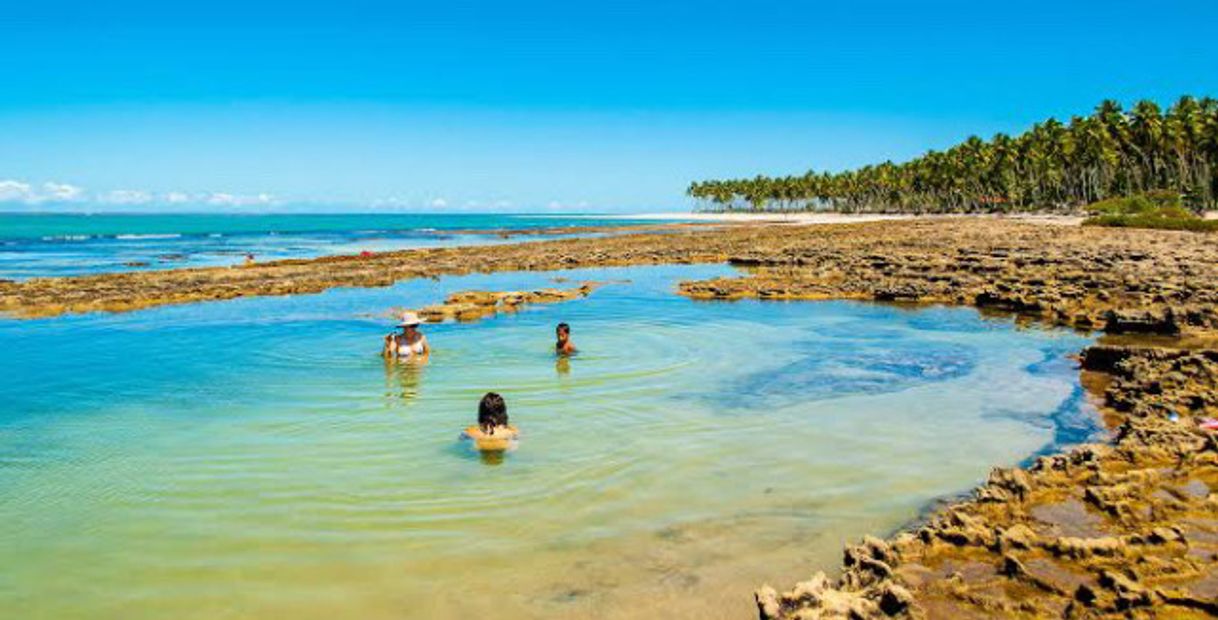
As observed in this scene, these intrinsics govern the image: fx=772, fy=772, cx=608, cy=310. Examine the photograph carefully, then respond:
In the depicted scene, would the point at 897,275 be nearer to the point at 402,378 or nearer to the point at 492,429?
the point at 402,378

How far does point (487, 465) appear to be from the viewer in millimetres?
9438

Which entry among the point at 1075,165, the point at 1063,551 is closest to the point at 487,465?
the point at 1063,551

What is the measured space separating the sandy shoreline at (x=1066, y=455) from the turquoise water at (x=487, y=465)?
929 millimetres

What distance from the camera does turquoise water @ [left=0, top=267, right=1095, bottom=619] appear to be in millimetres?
6426

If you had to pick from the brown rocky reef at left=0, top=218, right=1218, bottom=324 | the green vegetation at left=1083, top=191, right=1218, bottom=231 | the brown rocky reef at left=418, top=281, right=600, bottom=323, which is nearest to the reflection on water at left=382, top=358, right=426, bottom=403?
the brown rocky reef at left=418, top=281, right=600, bottom=323

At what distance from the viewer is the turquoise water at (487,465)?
643 cm

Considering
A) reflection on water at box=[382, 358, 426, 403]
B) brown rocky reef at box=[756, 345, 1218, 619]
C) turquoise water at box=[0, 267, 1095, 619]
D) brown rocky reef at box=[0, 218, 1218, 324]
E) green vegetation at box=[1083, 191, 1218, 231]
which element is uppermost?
green vegetation at box=[1083, 191, 1218, 231]

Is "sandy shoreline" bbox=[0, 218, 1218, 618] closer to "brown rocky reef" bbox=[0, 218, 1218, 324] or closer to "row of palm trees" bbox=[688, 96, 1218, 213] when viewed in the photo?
"brown rocky reef" bbox=[0, 218, 1218, 324]

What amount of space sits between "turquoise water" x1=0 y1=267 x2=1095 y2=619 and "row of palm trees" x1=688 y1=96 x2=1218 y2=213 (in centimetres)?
8318

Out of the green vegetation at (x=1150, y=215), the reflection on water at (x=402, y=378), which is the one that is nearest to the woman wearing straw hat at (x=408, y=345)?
the reflection on water at (x=402, y=378)

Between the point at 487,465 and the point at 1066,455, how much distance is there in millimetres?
6389

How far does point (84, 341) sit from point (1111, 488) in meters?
22.1

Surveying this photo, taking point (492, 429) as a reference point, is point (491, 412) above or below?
above

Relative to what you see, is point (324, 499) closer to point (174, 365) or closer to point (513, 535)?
→ point (513, 535)
